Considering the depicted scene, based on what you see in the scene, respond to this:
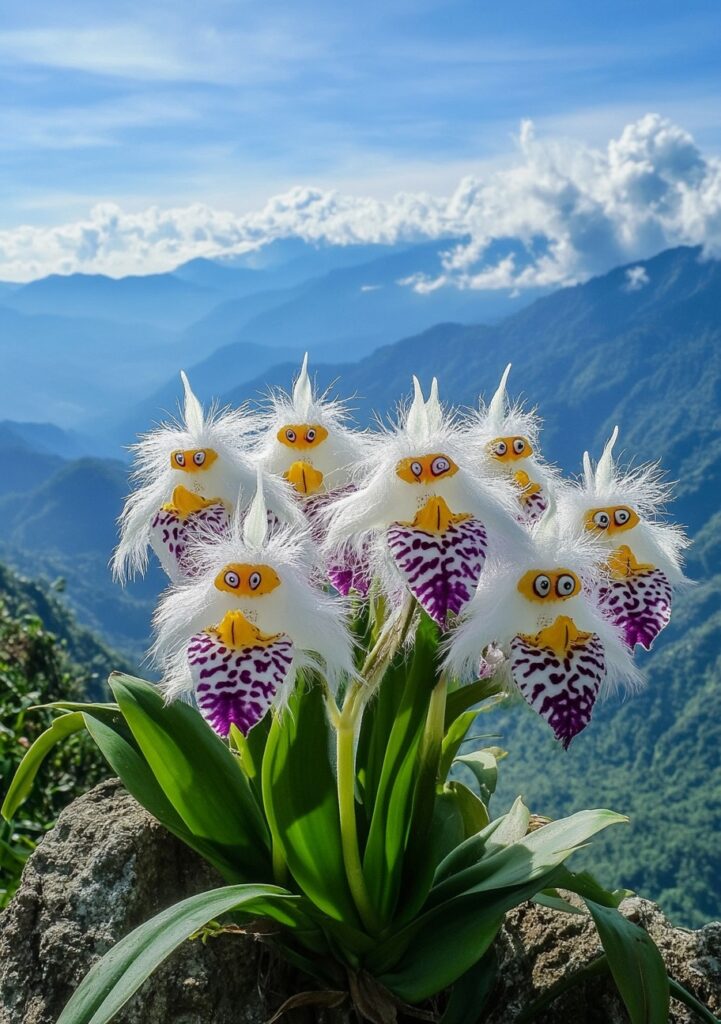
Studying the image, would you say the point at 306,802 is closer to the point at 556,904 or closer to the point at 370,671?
the point at 370,671

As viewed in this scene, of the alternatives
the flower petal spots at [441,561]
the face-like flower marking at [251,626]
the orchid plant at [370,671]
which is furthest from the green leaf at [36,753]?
the flower petal spots at [441,561]

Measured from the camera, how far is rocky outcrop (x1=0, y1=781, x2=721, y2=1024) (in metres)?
2.04

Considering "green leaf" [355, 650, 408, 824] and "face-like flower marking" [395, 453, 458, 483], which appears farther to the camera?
"green leaf" [355, 650, 408, 824]

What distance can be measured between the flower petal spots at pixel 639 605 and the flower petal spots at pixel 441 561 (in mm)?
395

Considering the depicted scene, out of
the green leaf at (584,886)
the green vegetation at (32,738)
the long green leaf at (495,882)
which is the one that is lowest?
the green leaf at (584,886)

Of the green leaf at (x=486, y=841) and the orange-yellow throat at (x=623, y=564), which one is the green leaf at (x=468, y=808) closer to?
the green leaf at (x=486, y=841)

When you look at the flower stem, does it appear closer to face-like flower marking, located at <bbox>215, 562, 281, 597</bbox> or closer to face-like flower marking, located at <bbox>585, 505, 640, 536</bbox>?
face-like flower marking, located at <bbox>215, 562, 281, 597</bbox>

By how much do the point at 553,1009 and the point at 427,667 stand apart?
86cm

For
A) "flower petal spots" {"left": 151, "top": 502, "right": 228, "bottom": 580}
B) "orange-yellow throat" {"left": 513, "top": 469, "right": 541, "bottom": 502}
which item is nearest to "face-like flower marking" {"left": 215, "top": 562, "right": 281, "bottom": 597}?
"flower petal spots" {"left": 151, "top": 502, "right": 228, "bottom": 580}

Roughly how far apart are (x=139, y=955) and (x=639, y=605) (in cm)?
112

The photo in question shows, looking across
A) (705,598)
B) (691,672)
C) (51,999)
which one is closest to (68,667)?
(51,999)

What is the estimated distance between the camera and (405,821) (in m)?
2.03

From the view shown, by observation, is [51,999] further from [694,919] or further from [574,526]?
[694,919]

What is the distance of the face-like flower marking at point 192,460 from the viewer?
204 centimetres
